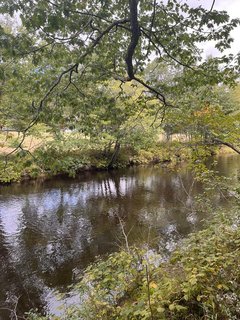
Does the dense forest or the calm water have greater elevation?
the dense forest

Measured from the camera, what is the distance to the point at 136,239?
791cm

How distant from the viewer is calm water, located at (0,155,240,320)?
6006 millimetres

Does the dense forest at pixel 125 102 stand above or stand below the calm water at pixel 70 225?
above

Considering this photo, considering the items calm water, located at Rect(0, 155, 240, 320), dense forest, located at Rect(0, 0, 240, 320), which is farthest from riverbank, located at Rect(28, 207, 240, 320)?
calm water, located at Rect(0, 155, 240, 320)

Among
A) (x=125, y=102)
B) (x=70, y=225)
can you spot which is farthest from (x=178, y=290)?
(x=70, y=225)

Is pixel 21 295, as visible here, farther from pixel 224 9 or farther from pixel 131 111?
pixel 224 9

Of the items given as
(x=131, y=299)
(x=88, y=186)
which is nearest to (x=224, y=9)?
(x=131, y=299)

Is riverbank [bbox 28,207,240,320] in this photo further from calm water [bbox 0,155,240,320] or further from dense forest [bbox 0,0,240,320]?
calm water [bbox 0,155,240,320]

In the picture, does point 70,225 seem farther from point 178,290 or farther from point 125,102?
point 178,290

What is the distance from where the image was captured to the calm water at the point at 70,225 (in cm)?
601

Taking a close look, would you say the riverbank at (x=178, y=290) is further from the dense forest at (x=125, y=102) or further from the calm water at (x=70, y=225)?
the calm water at (x=70, y=225)

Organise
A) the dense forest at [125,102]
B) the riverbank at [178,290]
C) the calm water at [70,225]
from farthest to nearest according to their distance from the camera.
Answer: the calm water at [70,225], the dense forest at [125,102], the riverbank at [178,290]

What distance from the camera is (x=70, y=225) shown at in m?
9.32

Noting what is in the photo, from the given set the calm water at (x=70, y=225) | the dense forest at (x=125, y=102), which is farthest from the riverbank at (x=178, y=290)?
the calm water at (x=70, y=225)
